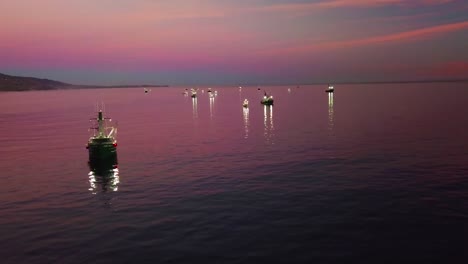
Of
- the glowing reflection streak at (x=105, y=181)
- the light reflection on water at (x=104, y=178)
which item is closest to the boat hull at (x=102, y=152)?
the light reflection on water at (x=104, y=178)

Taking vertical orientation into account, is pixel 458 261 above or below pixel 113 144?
below

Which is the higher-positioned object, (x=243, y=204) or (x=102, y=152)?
(x=102, y=152)

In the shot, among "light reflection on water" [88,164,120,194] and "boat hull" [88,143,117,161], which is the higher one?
"boat hull" [88,143,117,161]

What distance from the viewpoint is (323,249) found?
85.3ft

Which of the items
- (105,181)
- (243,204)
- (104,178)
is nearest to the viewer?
(243,204)

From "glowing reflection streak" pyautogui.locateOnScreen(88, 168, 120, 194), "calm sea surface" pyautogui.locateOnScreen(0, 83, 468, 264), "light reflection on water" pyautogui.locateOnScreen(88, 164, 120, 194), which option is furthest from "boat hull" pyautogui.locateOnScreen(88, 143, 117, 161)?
"glowing reflection streak" pyautogui.locateOnScreen(88, 168, 120, 194)

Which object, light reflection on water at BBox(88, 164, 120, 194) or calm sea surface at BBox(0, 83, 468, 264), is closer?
calm sea surface at BBox(0, 83, 468, 264)

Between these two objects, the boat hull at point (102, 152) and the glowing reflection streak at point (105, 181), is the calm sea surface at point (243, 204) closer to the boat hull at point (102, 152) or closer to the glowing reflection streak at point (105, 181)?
the glowing reflection streak at point (105, 181)

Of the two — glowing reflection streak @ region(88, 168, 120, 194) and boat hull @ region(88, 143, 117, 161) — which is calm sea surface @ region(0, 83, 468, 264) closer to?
glowing reflection streak @ region(88, 168, 120, 194)

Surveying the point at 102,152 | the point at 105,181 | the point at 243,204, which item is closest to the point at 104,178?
the point at 105,181

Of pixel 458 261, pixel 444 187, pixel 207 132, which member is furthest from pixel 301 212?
pixel 207 132

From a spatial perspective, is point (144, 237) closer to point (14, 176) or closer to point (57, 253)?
point (57, 253)

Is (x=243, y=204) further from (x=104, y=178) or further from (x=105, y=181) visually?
(x=104, y=178)

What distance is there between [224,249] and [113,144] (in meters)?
37.5
